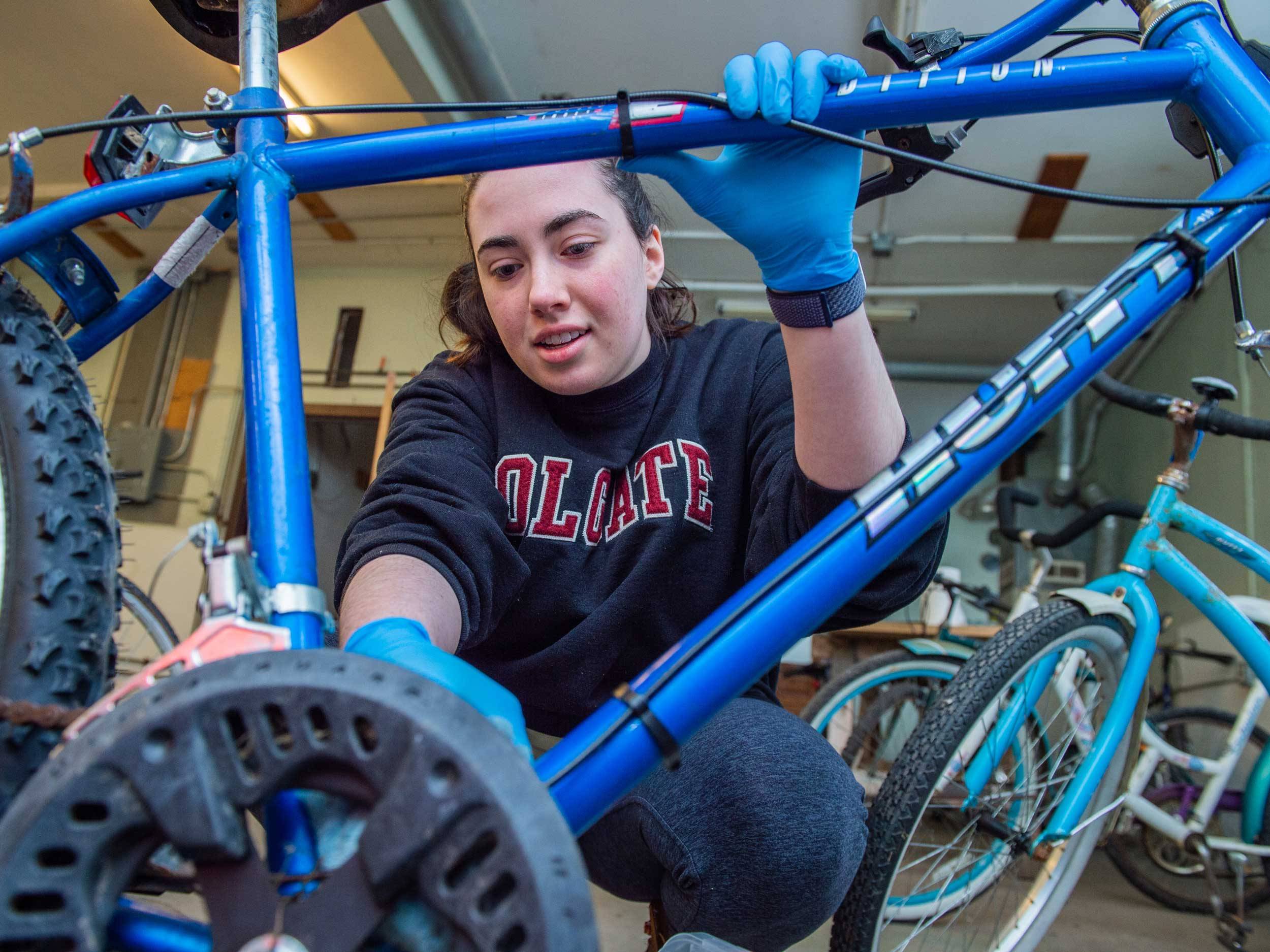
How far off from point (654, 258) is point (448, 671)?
0.61 meters

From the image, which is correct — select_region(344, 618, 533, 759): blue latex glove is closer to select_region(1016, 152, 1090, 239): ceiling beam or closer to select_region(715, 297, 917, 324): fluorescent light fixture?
select_region(1016, 152, 1090, 239): ceiling beam

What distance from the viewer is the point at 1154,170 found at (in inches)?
105

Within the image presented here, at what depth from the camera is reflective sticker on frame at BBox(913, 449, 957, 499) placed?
0.54 meters

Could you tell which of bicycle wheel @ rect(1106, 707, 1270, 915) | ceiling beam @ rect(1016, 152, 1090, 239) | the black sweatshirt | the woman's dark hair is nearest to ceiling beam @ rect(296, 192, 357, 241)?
the woman's dark hair

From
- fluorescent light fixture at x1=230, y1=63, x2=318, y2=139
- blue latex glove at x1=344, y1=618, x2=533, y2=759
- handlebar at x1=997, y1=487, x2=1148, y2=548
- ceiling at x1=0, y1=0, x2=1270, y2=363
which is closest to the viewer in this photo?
blue latex glove at x1=344, y1=618, x2=533, y2=759

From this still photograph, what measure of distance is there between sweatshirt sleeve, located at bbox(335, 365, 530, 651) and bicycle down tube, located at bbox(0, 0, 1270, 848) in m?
0.14

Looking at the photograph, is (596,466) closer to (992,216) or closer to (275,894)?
(275,894)

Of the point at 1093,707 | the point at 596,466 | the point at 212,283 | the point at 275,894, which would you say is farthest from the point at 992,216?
the point at 212,283

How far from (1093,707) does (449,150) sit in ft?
3.67

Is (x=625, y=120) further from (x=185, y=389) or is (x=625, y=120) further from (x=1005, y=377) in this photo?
(x=185, y=389)

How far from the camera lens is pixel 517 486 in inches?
30.7

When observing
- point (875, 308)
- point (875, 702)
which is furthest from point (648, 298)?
point (875, 308)

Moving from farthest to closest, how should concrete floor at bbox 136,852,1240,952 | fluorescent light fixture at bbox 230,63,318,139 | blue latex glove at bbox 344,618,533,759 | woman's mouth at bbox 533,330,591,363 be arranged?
fluorescent light fixture at bbox 230,63,318,139 → concrete floor at bbox 136,852,1240,952 → woman's mouth at bbox 533,330,591,363 → blue latex glove at bbox 344,618,533,759

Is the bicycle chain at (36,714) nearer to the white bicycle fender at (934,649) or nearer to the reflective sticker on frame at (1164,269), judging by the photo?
the reflective sticker on frame at (1164,269)
